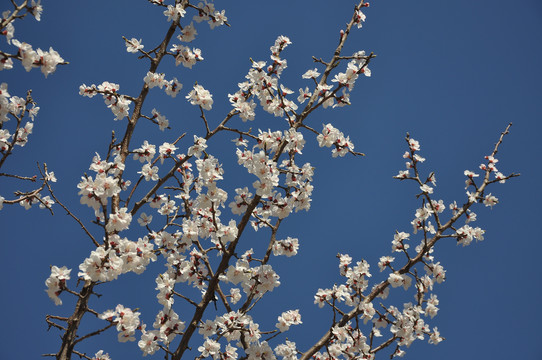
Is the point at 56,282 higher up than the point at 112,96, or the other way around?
the point at 112,96

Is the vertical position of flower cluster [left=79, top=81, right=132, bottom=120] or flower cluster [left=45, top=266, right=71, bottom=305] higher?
flower cluster [left=79, top=81, right=132, bottom=120]

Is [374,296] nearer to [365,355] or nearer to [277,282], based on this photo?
[365,355]

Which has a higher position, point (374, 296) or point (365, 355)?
point (374, 296)

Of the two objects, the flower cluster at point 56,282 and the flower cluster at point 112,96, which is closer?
the flower cluster at point 56,282

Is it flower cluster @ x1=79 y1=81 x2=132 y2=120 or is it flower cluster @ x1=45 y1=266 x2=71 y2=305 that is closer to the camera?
flower cluster @ x1=45 y1=266 x2=71 y2=305

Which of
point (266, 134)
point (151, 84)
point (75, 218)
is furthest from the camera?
point (151, 84)

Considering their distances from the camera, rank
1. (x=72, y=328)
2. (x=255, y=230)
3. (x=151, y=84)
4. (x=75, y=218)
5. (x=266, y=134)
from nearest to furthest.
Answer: (x=72, y=328) → (x=75, y=218) → (x=266, y=134) → (x=151, y=84) → (x=255, y=230)

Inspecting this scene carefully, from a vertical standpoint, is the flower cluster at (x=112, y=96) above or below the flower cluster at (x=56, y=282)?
above

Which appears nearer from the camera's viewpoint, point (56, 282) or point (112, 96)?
point (56, 282)

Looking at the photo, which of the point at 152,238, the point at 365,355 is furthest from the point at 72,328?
the point at 365,355

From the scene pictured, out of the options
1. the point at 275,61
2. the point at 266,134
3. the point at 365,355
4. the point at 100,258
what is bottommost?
the point at 365,355

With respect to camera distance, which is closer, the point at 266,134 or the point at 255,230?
the point at 266,134

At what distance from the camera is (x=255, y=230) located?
18.2 feet

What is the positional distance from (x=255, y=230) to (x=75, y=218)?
221 centimetres
